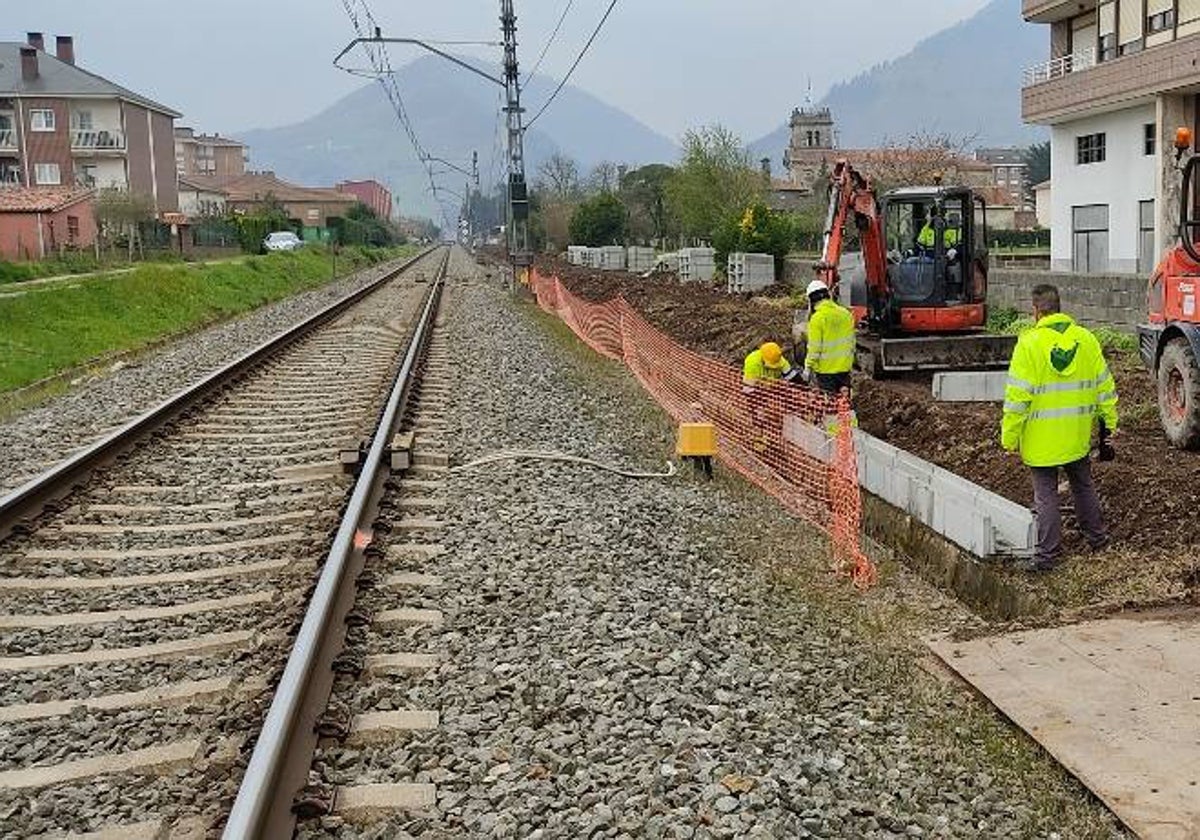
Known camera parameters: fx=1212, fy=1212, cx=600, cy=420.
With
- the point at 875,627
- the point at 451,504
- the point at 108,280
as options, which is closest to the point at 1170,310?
the point at 875,627

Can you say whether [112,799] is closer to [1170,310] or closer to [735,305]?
[1170,310]

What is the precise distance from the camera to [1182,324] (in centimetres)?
981

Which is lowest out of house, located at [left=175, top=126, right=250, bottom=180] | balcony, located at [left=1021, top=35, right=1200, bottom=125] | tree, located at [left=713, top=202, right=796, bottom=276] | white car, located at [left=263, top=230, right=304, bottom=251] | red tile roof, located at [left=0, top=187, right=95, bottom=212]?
tree, located at [left=713, top=202, right=796, bottom=276]

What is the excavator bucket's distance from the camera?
1536 centimetres

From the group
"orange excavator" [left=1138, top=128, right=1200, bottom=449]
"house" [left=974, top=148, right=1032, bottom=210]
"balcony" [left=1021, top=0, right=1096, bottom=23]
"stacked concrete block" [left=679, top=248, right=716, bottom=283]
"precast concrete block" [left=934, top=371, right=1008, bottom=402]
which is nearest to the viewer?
"orange excavator" [left=1138, top=128, right=1200, bottom=449]

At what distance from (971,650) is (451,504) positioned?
13.0 feet

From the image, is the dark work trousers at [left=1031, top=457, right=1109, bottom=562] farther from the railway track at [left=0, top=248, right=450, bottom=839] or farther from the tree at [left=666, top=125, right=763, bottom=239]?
the tree at [left=666, top=125, right=763, bottom=239]

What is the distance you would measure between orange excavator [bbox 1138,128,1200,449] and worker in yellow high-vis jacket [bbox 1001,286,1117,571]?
9.23 ft

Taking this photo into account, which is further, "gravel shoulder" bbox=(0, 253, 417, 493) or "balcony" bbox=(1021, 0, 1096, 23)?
"balcony" bbox=(1021, 0, 1096, 23)

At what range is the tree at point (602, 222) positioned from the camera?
6962cm

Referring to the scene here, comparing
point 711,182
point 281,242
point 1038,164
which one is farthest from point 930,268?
point 1038,164

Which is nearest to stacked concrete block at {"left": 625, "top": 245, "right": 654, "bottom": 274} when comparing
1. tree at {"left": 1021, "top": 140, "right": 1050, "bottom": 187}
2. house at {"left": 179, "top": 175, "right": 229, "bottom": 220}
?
house at {"left": 179, "top": 175, "right": 229, "bottom": 220}

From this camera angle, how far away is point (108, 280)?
28547 millimetres

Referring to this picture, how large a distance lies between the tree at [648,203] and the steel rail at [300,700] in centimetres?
6319
